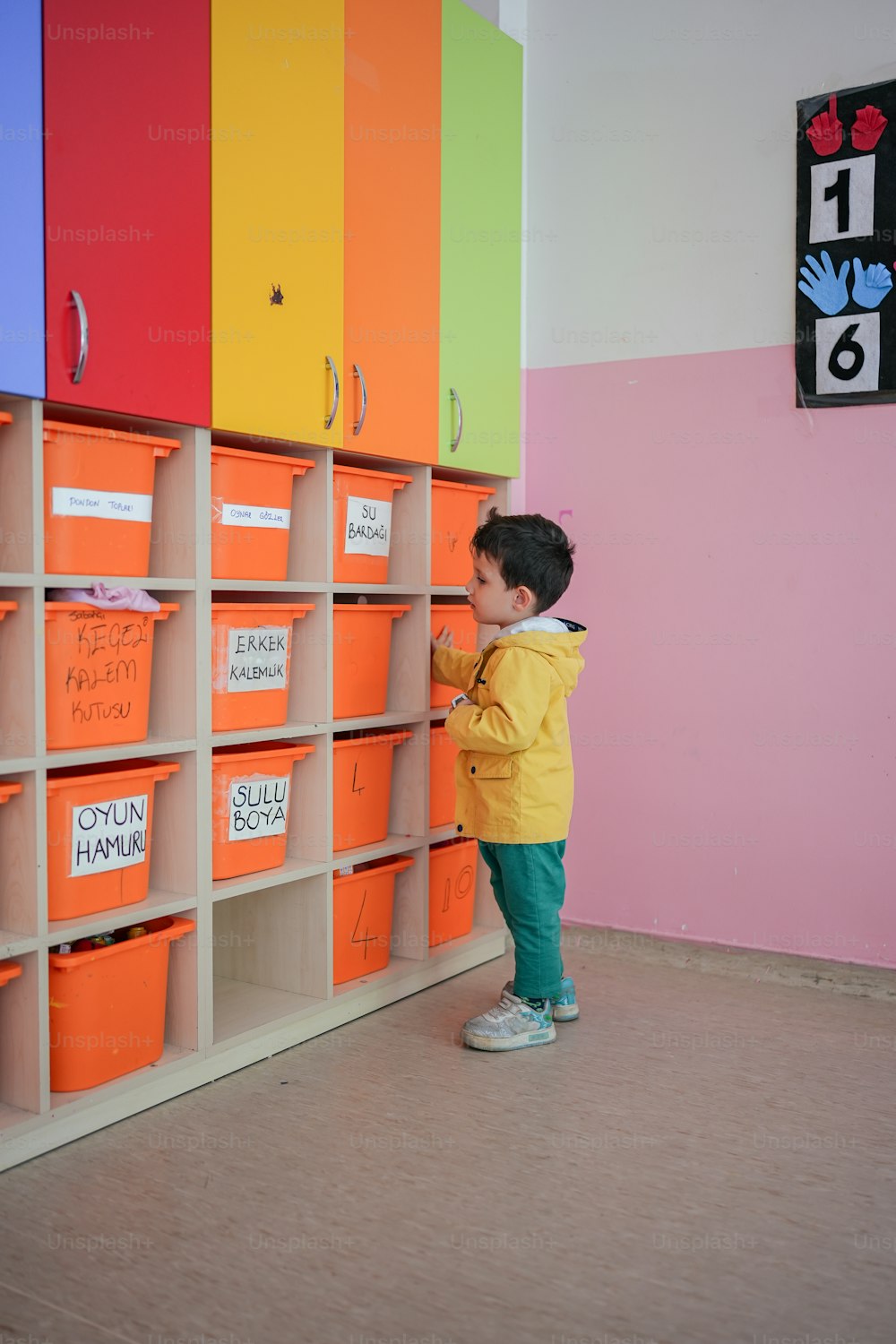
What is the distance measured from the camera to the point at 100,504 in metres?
2.04

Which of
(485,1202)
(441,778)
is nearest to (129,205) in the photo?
(441,778)

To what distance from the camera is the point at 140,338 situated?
2.04 m

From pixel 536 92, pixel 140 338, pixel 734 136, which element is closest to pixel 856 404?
pixel 734 136

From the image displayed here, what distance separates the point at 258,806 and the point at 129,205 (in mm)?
1172

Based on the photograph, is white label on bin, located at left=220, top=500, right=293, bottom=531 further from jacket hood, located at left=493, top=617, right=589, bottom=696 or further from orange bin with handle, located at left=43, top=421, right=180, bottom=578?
jacket hood, located at left=493, top=617, right=589, bottom=696

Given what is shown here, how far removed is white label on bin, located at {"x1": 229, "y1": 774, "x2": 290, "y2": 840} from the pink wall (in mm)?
1091

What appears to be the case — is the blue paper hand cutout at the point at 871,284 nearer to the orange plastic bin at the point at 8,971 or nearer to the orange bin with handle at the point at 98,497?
the orange bin with handle at the point at 98,497

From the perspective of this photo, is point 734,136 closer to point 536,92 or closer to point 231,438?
point 536,92

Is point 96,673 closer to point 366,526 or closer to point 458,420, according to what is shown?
point 366,526

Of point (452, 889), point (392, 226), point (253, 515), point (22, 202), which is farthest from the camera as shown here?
point (452, 889)

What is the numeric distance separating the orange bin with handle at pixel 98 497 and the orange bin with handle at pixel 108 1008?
0.68 meters

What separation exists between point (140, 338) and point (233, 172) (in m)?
0.43

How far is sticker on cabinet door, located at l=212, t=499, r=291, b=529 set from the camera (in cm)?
229

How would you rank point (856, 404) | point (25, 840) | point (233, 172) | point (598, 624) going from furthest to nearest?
point (598, 624), point (856, 404), point (233, 172), point (25, 840)
